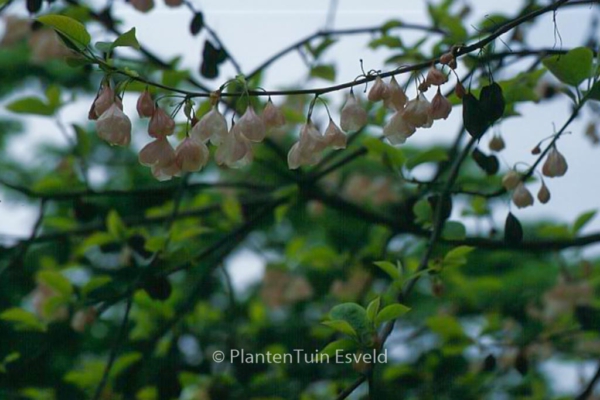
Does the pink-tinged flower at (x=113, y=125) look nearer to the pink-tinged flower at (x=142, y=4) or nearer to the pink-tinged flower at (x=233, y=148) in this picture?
the pink-tinged flower at (x=233, y=148)

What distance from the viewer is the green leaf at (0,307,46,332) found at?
1583mm

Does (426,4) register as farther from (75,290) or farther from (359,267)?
(75,290)

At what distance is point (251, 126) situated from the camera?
0.95m

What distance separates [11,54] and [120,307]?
188 centimetres

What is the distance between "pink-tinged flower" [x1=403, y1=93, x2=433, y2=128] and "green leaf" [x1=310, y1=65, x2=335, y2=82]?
2.85ft

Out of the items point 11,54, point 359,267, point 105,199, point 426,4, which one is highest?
point 11,54

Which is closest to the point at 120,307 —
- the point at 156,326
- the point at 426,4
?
the point at 156,326

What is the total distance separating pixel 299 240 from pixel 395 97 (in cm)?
149

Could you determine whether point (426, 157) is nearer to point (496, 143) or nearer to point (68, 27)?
point (496, 143)

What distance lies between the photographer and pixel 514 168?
4.14ft

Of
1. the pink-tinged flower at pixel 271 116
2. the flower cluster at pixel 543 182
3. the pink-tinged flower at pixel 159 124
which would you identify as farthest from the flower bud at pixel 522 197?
the pink-tinged flower at pixel 159 124

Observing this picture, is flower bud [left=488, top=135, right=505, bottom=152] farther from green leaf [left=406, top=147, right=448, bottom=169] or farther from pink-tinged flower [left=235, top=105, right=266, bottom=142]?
pink-tinged flower [left=235, top=105, right=266, bottom=142]

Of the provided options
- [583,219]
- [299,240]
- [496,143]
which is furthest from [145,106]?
[299,240]

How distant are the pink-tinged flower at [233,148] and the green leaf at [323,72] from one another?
2.83ft
